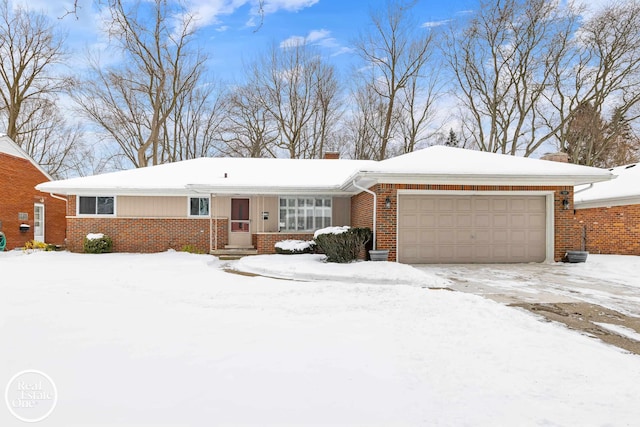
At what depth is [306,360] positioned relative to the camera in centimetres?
343

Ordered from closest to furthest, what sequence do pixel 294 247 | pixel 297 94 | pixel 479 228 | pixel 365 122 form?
1. pixel 479 228
2. pixel 294 247
3. pixel 297 94
4. pixel 365 122

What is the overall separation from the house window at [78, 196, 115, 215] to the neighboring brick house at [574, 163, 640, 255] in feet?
57.7

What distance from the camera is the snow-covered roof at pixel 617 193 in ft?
39.4

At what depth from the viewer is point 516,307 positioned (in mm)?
5543

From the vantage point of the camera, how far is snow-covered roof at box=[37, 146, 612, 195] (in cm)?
990

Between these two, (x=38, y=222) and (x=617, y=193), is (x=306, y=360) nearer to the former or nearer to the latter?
(x=617, y=193)

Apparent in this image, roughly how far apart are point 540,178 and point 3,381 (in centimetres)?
1204

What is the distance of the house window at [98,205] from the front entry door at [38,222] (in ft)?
23.4

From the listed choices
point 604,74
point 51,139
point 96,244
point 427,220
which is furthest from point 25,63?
point 604,74

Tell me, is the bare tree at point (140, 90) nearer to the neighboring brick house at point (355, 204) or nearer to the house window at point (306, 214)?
the neighboring brick house at point (355, 204)

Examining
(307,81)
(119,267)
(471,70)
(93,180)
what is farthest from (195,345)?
(471,70)

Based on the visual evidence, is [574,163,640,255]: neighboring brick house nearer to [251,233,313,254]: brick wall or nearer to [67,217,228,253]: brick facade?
[251,233,313,254]: brick wall

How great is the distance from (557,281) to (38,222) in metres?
23.4

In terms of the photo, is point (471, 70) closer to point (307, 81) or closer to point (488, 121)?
point (488, 121)
